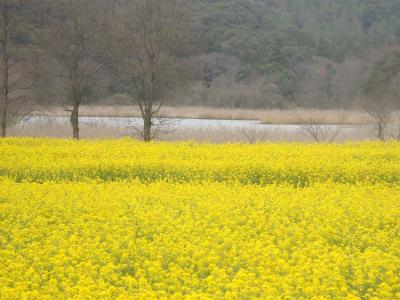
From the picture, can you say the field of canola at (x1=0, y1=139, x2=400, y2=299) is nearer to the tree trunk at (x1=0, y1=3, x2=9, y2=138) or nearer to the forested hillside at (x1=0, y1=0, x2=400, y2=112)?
the tree trunk at (x1=0, y1=3, x2=9, y2=138)

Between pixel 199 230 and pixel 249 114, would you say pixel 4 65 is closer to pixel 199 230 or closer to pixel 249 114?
pixel 199 230

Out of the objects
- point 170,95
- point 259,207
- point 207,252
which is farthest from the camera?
point 170,95

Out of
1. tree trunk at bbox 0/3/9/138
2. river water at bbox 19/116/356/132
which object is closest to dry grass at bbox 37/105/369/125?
river water at bbox 19/116/356/132

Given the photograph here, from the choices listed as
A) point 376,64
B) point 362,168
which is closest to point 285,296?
point 362,168

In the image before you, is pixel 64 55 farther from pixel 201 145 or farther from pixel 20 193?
pixel 20 193

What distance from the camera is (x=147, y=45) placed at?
2252 centimetres

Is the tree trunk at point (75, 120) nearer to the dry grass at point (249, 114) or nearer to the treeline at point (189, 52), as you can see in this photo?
the treeline at point (189, 52)

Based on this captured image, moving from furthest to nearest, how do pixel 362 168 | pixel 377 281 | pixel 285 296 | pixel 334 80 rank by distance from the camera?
pixel 334 80, pixel 362 168, pixel 377 281, pixel 285 296

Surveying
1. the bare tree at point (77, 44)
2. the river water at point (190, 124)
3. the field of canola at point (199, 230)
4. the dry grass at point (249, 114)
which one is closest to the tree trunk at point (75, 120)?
A: the bare tree at point (77, 44)

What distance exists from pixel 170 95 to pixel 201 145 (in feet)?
27.3

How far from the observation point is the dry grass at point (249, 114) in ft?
107

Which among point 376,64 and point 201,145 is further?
point 376,64

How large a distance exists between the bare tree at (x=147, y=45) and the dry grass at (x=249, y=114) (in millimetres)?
6693

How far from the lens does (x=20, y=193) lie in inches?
424
